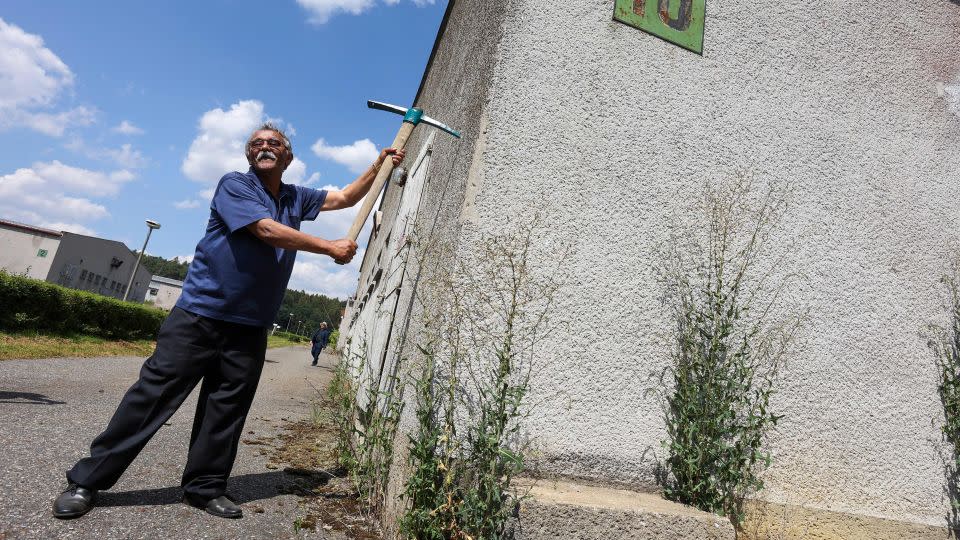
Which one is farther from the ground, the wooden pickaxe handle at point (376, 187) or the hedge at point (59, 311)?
the wooden pickaxe handle at point (376, 187)

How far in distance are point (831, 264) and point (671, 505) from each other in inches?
77.6

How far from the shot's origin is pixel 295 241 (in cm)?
230

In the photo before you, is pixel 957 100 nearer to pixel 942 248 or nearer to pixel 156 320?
pixel 942 248

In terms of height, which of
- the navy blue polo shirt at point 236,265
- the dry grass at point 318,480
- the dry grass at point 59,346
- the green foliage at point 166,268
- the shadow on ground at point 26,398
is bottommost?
the dry grass at point 59,346

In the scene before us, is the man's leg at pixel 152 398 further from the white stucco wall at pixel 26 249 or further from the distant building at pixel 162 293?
the distant building at pixel 162 293

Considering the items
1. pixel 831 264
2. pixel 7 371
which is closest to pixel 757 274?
pixel 831 264

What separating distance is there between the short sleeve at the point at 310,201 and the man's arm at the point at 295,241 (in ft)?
1.94

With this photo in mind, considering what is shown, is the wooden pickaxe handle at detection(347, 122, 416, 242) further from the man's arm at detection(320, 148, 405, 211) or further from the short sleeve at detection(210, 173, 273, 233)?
the short sleeve at detection(210, 173, 273, 233)

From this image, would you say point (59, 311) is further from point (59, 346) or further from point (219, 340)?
point (219, 340)

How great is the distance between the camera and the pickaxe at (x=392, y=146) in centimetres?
268

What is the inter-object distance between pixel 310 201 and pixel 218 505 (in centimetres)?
167

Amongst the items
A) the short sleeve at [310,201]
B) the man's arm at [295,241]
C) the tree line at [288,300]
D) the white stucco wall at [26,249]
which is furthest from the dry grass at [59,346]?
the tree line at [288,300]

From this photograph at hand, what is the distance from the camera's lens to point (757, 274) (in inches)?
116

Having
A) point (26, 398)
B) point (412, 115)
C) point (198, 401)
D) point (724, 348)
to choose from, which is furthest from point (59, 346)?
point (724, 348)
